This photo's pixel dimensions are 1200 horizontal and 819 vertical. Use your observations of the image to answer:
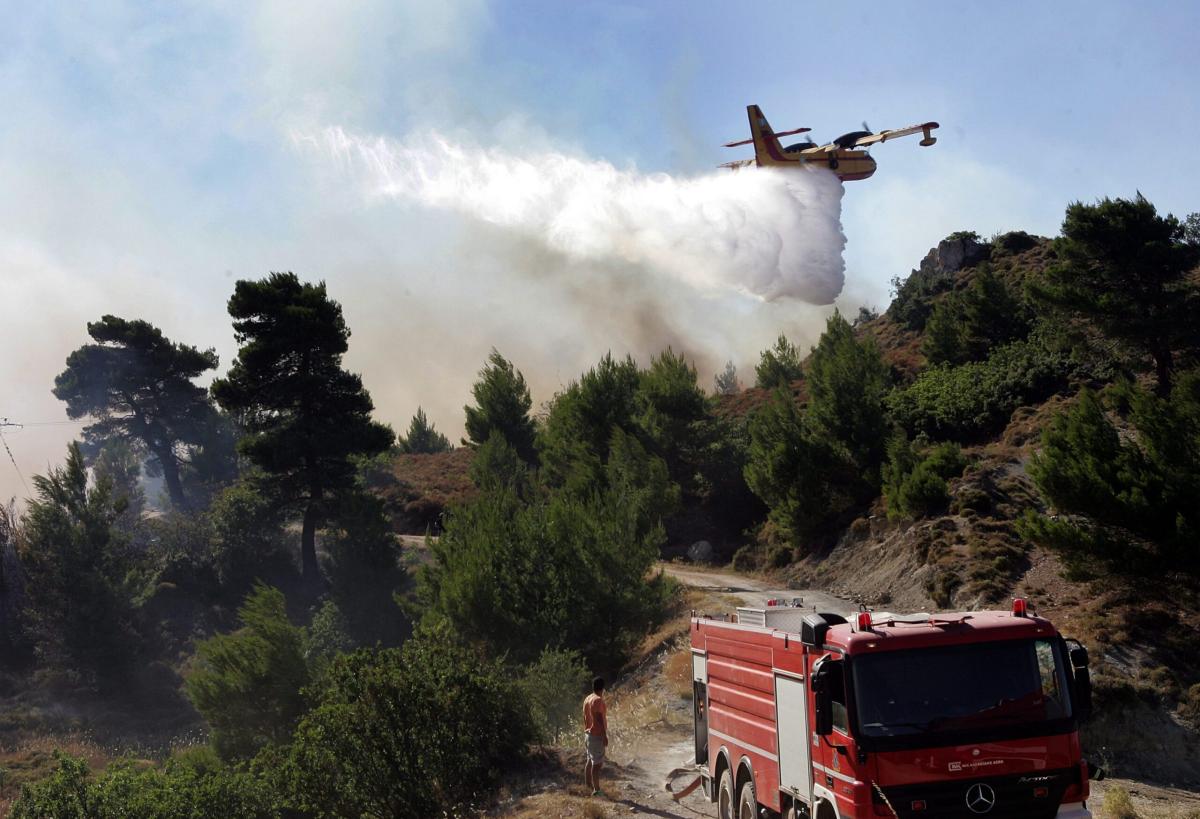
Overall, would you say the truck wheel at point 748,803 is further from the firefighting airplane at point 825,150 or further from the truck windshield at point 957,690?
the firefighting airplane at point 825,150

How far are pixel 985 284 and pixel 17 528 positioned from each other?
185 ft

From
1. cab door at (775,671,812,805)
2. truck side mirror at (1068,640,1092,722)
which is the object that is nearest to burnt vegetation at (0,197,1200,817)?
cab door at (775,671,812,805)

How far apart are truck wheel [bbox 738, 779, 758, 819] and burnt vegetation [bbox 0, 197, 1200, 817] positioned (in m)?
7.52

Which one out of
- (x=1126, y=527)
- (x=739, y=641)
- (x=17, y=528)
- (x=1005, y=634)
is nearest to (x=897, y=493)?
(x=1126, y=527)

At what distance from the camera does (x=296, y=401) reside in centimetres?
5328

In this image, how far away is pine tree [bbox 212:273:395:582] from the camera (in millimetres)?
51781

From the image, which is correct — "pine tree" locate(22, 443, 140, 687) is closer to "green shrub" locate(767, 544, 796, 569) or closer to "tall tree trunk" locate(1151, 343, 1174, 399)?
"green shrub" locate(767, 544, 796, 569)

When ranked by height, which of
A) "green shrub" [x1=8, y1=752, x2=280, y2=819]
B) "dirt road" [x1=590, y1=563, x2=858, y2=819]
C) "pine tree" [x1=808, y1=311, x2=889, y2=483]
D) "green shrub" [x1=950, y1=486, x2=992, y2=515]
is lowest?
"green shrub" [x1=8, y1=752, x2=280, y2=819]

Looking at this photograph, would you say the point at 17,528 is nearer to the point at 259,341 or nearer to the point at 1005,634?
the point at 259,341

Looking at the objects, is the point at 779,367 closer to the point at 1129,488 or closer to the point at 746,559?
the point at 746,559

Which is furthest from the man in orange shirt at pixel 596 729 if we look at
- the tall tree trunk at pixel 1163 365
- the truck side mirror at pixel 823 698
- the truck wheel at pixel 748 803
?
the tall tree trunk at pixel 1163 365

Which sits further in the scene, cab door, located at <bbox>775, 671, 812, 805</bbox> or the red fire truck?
cab door, located at <bbox>775, 671, 812, 805</bbox>

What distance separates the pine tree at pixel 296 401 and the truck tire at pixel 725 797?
41520 millimetres

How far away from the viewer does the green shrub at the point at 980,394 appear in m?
49.1
